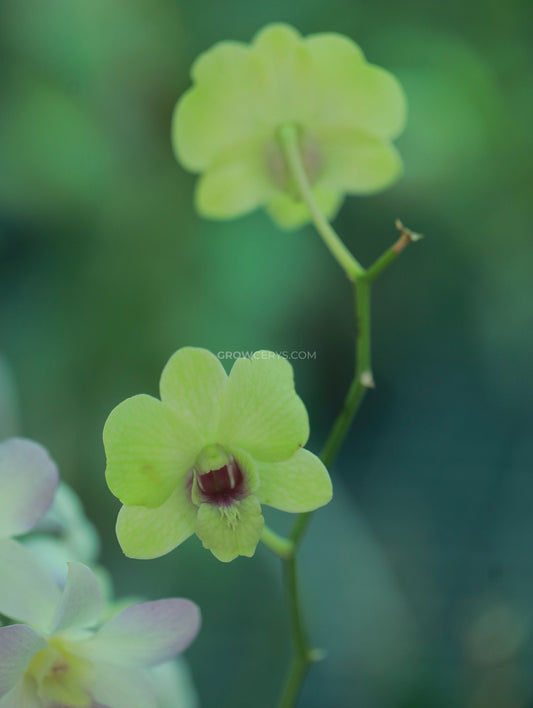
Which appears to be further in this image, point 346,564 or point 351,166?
point 346,564

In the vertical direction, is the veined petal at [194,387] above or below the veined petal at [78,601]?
above

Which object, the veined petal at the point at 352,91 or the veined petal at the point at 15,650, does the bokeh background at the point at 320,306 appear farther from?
the veined petal at the point at 15,650

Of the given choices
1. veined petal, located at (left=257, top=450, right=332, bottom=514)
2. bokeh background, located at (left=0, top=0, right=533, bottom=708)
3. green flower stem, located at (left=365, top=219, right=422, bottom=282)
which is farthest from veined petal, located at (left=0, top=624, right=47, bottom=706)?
bokeh background, located at (left=0, top=0, right=533, bottom=708)

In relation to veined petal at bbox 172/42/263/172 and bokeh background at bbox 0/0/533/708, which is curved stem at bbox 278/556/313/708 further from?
bokeh background at bbox 0/0/533/708

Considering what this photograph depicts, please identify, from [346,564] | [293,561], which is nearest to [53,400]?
[346,564]

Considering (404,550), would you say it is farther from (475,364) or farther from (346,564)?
(475,364)

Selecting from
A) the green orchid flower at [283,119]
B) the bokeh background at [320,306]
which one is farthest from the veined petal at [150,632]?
the bokeh background at [320,306]
